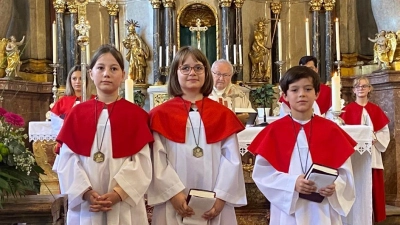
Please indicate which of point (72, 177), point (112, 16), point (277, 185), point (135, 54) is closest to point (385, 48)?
point (135, 54)

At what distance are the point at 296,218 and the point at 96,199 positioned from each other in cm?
108

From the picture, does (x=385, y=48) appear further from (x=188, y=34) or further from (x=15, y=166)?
(x=15, y=166)

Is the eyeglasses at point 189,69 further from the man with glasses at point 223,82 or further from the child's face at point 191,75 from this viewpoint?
the man with glasses at point 223,82

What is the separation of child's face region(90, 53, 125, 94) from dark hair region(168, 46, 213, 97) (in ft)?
0.99

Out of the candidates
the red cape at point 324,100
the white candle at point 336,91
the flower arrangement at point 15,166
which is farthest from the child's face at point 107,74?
the red cape at point 324,100

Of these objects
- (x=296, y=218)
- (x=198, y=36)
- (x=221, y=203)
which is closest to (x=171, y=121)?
(x=221, y=203)

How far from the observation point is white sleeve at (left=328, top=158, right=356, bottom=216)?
3055mm

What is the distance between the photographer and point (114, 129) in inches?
121

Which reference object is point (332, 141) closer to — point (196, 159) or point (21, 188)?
point (196, 159)

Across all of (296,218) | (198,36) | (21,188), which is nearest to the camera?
(21,188)

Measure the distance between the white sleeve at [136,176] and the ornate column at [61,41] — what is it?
6141 millimetres

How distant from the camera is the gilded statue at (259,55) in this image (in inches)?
348

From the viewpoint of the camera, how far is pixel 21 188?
267 centimetres

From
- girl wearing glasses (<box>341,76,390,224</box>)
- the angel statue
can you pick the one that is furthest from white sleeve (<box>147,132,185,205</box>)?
the angel statue
